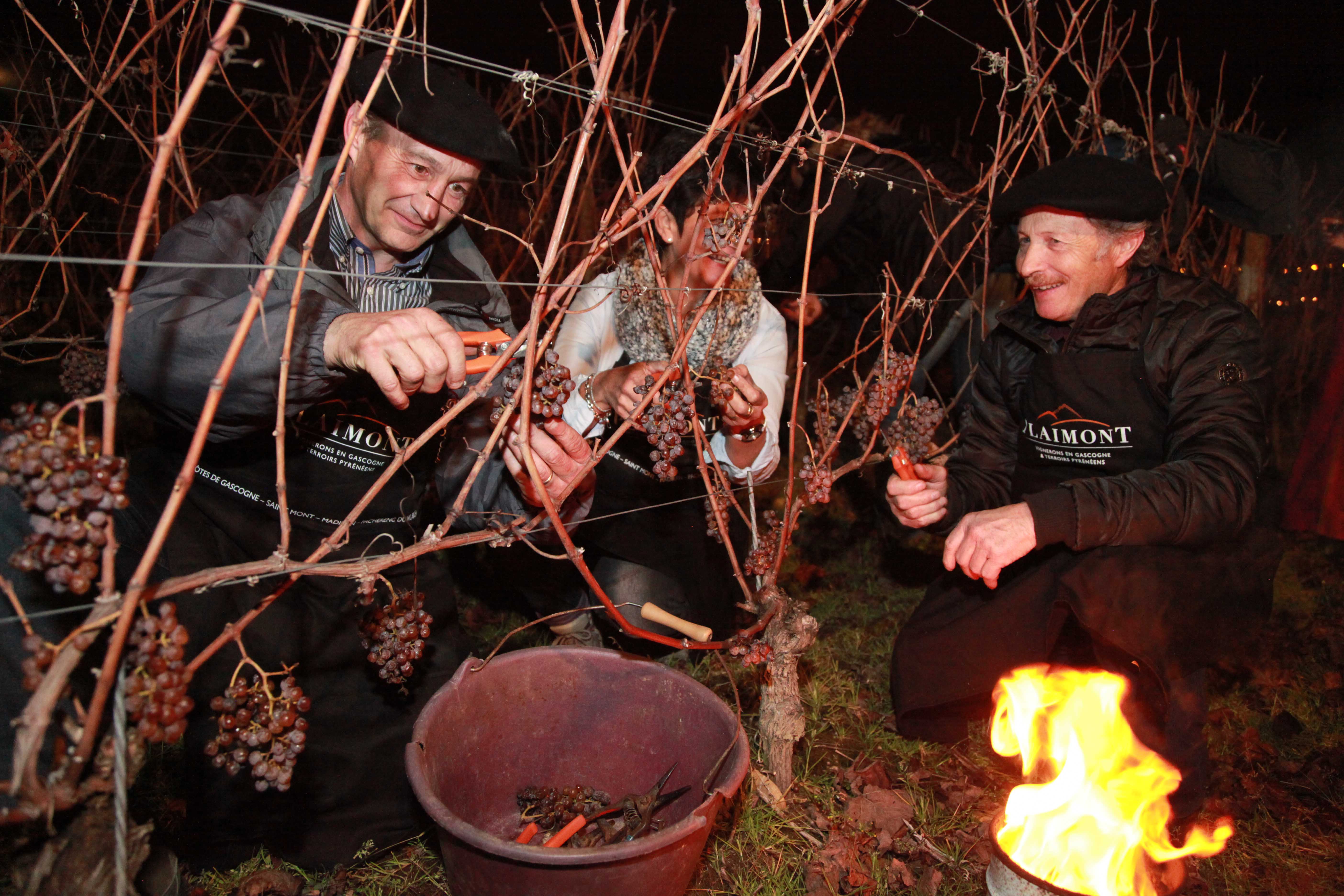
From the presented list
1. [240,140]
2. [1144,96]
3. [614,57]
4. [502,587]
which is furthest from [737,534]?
[1144,96]

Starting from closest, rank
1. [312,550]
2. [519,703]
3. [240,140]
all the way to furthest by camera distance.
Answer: [519,703], [312,550], [240,140]

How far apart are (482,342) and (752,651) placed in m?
0.95

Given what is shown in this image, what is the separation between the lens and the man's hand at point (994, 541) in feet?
6.70

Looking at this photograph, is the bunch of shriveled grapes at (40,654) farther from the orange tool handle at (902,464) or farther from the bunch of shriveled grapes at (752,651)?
Answer: the orange tool handle at (902,464)

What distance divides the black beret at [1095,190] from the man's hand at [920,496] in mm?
807

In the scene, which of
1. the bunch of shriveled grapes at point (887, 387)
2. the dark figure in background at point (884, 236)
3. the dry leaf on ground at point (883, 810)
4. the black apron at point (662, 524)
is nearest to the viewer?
the bunch of shriveled grapes at point (887, 387)

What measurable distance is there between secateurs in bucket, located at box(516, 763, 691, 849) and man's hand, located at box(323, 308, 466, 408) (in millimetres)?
978

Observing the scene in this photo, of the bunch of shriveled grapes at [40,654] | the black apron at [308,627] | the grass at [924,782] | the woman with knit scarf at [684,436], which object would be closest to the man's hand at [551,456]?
the black apron at [308,627]

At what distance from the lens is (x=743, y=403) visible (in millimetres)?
2059

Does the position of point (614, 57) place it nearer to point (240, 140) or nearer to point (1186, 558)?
point (1186, 558)

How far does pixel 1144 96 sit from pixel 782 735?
7987mm

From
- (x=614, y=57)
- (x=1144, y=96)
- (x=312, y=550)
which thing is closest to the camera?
(x=614, y=57)

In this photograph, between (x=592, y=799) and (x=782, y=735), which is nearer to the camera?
(x=592, y=799)

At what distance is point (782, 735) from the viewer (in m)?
2.22
